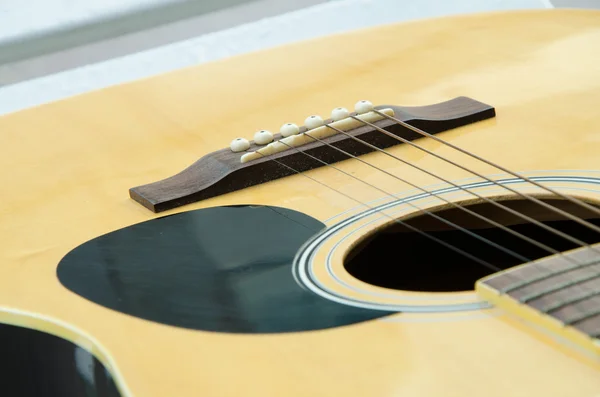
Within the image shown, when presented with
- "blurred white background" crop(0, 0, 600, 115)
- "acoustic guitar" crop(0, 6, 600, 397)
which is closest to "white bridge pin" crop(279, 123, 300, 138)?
"acoustic guitar" crop(0, 6, 600, 397)

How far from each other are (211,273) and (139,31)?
1311mm

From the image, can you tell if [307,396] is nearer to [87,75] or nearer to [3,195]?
[3,195]

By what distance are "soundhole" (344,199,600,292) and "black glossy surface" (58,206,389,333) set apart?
0.25 ft

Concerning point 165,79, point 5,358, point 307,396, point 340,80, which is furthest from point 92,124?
point 307,396

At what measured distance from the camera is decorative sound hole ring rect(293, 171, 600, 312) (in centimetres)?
66

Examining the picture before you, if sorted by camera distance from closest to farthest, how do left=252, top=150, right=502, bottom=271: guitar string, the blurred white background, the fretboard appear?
the fretboard < left=252, top=150, right=502, bottom=271: guitar string < the blurred white background

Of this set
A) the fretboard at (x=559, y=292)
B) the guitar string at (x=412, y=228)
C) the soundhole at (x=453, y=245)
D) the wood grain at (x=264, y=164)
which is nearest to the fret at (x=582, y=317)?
the fretboard at (x=559, y=292)

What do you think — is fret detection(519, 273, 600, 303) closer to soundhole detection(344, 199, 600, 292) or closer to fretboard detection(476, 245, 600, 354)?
fretboard detection(476, 245, 600, 354)

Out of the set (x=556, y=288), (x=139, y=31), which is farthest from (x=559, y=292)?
(x=139, y=31)

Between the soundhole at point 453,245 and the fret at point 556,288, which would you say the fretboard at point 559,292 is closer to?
the fret at point 556,288

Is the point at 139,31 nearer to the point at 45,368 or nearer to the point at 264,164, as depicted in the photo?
the point at 264,164

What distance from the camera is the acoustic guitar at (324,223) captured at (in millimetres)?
605

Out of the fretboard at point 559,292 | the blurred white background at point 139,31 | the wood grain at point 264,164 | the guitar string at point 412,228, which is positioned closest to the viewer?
the fretboard at point 559,292

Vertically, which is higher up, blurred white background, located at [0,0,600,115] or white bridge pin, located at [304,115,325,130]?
white bridge pin, located at [304,115,325,130]
